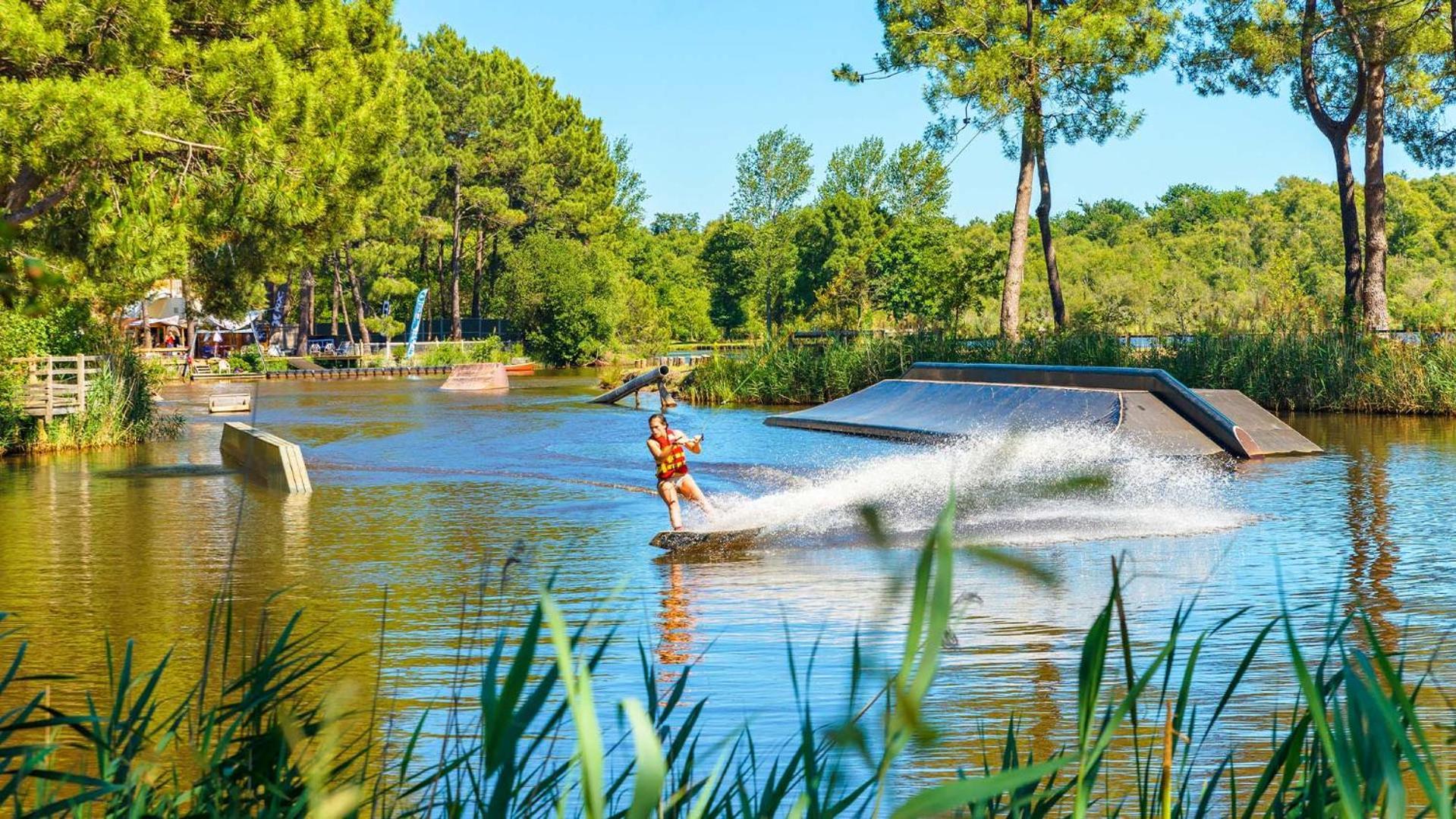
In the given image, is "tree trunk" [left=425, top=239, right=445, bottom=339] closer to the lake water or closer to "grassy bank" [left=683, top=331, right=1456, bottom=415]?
"grassy bank" [left=683, top=331, right=1456, bottom=415]

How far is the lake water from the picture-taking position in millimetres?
5879

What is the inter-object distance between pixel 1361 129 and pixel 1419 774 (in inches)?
1390

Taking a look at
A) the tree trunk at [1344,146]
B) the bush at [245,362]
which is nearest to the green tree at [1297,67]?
the tree trunk at [1344,146]

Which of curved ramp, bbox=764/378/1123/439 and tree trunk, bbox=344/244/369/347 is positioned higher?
tree trunk, bbox=344/244/369/347

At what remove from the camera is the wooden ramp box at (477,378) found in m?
42.8

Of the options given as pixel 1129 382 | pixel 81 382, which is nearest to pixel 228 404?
pixel 81 382

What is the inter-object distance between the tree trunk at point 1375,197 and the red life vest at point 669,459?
21.7 meters

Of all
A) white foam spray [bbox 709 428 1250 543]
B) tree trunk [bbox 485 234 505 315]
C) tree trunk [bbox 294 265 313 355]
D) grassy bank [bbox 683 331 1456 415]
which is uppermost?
tree trunk [bbox 485 234 505 315]

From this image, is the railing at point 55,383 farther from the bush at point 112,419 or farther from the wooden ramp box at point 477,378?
the wooden ramp box at point 477,378

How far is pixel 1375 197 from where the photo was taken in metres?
28.6

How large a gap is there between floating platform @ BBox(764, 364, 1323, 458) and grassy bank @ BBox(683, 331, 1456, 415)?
4618mm

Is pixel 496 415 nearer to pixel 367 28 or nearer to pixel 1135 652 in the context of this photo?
pixel 367 28

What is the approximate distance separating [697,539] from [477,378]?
33.1 m

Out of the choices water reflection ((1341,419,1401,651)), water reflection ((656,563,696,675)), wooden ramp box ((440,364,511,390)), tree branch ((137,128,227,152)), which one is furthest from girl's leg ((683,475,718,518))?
wooden ramp box ((440,364,511,390))
